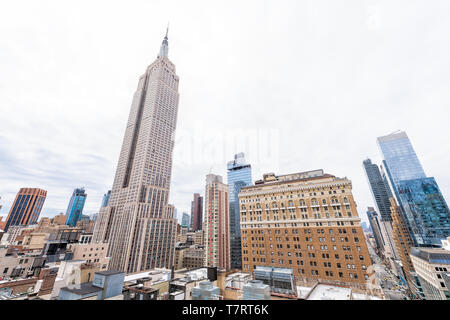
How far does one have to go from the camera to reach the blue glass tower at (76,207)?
140738 millimetres

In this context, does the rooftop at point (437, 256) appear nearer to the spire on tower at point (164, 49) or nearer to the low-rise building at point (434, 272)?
the low-rise building at point (434, 272)

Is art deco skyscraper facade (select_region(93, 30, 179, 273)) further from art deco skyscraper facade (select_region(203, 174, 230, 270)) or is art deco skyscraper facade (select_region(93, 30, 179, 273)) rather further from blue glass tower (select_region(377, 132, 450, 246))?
blue glass tower (select_region(377, 132, 450, 246))

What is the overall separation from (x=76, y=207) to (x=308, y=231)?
184768 millimetres

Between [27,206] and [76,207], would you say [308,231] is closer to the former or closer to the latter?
[27,206]

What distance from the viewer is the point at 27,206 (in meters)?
67.8

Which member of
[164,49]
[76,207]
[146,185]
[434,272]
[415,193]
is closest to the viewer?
[434,272]

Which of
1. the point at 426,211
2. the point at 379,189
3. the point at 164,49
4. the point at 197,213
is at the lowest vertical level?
the point at 426,211

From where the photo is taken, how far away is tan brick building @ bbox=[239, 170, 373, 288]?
93.4ft

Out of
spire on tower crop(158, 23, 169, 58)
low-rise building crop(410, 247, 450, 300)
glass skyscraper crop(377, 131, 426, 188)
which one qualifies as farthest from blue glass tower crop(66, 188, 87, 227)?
glass skyscraper crop(377, 131, 426, 188)

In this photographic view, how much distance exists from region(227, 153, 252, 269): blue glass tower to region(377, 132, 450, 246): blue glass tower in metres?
73.4

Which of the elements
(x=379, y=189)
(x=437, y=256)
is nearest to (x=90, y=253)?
(x=437, y=256)

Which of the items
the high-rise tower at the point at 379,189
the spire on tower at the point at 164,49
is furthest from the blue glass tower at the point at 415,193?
the spire on tower at the point at 164,49

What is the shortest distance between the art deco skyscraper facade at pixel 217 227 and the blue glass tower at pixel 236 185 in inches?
794
